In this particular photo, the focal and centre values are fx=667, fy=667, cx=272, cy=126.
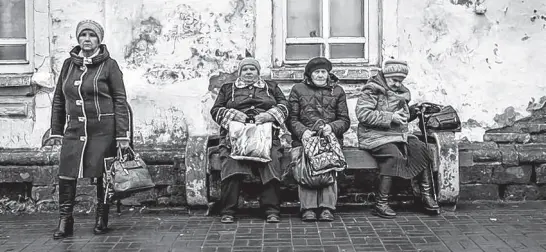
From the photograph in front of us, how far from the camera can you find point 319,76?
22.4 feet

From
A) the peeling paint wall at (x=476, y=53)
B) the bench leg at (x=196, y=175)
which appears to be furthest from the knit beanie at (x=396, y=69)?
the bench leg at (x=196, y=175)

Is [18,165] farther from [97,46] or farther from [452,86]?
[452,86]

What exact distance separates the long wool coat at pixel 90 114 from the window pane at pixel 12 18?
2.13 metres


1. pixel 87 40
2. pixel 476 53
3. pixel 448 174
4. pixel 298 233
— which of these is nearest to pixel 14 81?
pixel 87 40

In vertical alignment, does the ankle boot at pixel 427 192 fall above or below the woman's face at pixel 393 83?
below

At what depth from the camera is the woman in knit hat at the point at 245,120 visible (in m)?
6.46

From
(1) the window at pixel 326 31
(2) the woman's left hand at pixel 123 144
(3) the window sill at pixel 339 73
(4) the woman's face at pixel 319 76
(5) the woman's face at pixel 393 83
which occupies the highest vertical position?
(1) the window at pixel 326 31

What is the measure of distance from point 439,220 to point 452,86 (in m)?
1.91

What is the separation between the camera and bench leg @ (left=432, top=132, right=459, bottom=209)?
22.5 ft

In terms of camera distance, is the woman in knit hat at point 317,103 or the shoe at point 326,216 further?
the woman in knit hat at point 317,103

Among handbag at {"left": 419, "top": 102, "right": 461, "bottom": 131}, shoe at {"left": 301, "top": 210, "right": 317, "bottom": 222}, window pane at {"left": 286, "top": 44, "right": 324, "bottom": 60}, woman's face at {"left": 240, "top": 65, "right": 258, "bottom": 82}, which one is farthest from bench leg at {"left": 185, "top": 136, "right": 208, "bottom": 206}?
handbag at {"left": 419, "top": 102, "right": 461, "bottom": 131}

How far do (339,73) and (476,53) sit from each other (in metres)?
1.60

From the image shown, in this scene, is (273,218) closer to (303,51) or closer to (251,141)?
(251,141)

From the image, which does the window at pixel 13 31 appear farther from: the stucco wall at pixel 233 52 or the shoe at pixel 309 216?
the shoe at pixel 309 216
